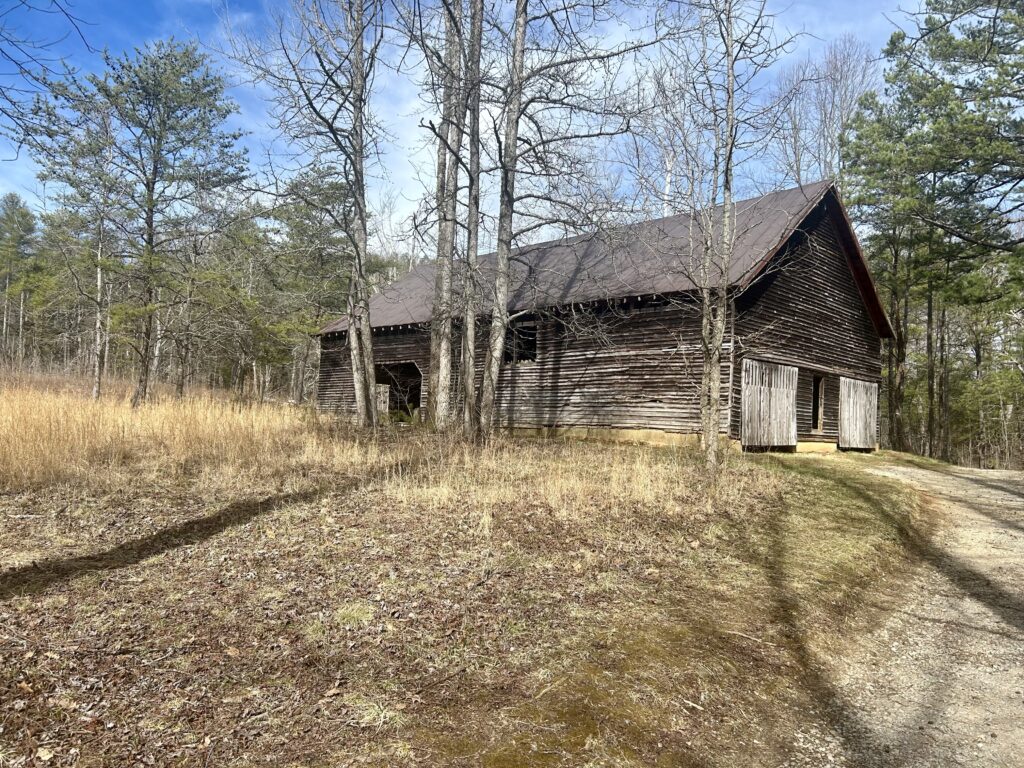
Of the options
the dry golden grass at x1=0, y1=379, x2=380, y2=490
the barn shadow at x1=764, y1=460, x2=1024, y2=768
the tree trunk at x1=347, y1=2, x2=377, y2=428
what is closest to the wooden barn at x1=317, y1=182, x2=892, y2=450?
the tree trunk at x1=347, y1=2, x2=377, y2=428

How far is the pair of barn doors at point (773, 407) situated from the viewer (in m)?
14.7

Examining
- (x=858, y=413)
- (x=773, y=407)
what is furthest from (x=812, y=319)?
(x=858, y=413)

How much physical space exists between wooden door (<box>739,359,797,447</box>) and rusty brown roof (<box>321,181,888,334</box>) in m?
2.68

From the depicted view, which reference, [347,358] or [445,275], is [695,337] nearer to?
[445,275]

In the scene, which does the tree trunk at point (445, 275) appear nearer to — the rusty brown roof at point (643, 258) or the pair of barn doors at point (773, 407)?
the rusty brown roof at point (643, 258)

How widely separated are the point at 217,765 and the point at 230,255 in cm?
2505

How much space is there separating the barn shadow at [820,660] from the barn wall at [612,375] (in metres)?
5.89

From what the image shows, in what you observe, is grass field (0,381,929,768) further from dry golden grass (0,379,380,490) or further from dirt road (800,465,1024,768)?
dirt road (800,465,1024,768)

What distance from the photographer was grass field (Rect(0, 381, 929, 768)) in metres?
3.01

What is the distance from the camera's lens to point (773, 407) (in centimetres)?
1538

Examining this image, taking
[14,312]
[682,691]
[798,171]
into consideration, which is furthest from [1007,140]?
[14,312]

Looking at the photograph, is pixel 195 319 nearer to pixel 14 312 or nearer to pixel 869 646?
pixel 869 646

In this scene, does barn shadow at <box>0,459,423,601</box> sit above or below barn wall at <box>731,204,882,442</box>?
below

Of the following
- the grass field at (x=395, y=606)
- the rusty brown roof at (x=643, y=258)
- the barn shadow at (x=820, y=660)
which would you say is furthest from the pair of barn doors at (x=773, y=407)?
the grass field at (x=395, y=606)
